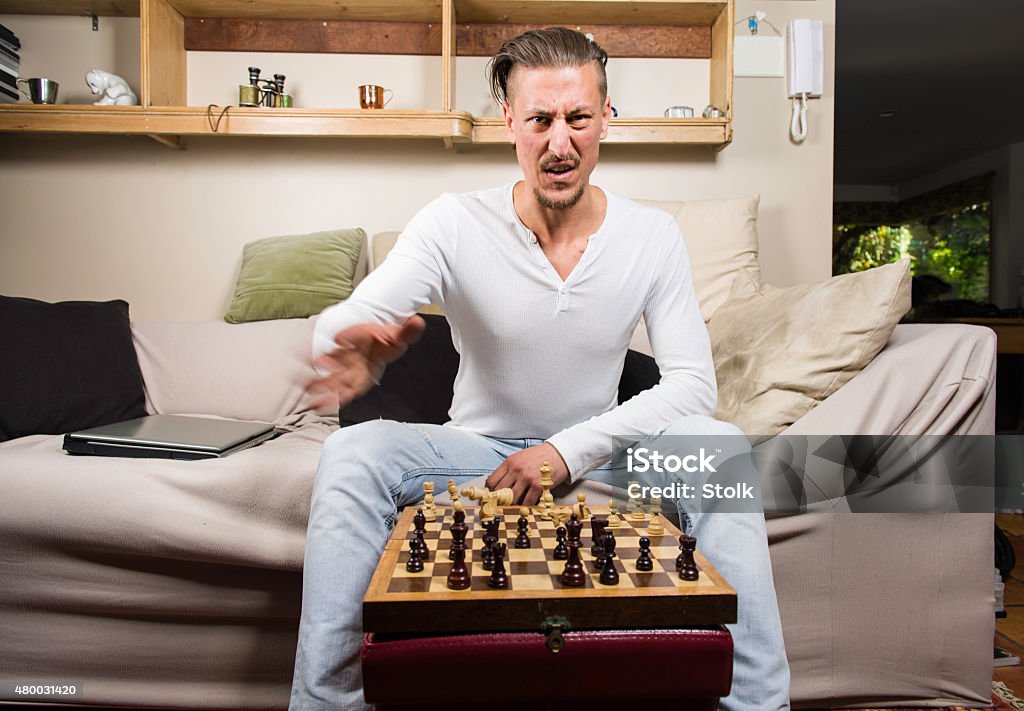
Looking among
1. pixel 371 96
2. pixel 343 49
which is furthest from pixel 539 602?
pixel 343 49

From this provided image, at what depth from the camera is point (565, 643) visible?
2.73ft

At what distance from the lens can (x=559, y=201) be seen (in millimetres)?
1441

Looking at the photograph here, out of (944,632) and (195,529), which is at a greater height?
(195,529)

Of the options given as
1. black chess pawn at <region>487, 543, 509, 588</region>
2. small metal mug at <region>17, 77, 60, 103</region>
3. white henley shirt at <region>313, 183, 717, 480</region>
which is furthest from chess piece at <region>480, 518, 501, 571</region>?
small metal mug at <region>17, 77, 60, 103</region>

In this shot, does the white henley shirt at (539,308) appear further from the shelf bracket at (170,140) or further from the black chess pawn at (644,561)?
the shelf bracket at (170,140)

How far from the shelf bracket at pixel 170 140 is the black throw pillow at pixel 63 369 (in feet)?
1.93

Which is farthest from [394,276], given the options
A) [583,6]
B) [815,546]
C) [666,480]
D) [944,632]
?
[583,6]

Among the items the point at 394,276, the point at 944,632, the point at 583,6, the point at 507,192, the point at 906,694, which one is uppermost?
the point at 583,6

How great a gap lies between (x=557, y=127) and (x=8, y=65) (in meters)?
2.00

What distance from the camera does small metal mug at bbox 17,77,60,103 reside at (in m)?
2.31

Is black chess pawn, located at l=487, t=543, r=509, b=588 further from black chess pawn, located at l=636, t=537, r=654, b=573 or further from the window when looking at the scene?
the window

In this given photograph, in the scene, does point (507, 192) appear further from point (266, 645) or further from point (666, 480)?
point (266, 645)

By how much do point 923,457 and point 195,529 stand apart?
1357mm

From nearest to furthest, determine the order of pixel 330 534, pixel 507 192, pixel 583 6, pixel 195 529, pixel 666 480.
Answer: pixel 330 534 < pixel 666 480 < pixel 195 529 < pixel 507 192 < pixel 583 6
